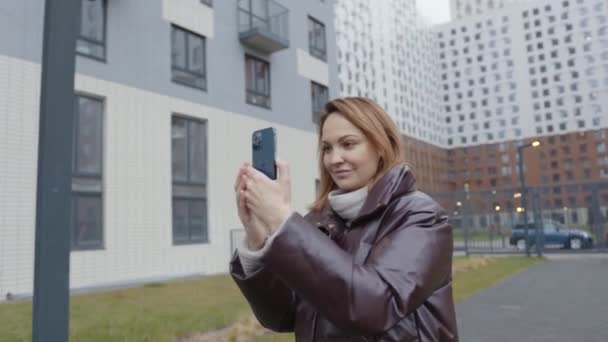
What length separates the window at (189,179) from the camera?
15.1 meters

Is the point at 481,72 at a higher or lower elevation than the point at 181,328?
higher

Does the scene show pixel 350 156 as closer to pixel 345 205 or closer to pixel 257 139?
pixel 345 205

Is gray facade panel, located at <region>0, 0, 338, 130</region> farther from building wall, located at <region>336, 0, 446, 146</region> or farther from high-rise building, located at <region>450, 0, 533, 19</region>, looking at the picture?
high-rise building, located at <region>450, 0, 533, 19</region>

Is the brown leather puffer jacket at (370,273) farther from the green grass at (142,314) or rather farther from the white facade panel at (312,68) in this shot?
the white facade panel at (312,68)

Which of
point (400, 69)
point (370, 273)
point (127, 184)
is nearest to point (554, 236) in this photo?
point (127, 184)

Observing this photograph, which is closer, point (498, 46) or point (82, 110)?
point (82, 110)

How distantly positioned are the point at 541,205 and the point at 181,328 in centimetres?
1847

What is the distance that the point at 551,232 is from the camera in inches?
856

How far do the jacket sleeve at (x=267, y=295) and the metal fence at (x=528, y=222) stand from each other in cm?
2039

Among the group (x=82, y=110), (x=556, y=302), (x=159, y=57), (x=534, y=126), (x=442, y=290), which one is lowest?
(x=556, y=302)

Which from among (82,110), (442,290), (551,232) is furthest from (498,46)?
(442,290)

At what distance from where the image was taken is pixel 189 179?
15.6m

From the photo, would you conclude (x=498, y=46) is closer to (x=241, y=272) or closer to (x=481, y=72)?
(x=481, y=72)

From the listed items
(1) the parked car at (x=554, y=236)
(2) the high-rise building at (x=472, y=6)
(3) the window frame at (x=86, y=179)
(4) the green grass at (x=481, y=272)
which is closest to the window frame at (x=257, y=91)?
(3) the window frame at (x=86, y=179)
